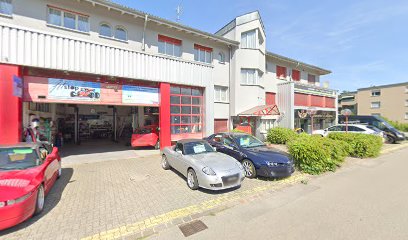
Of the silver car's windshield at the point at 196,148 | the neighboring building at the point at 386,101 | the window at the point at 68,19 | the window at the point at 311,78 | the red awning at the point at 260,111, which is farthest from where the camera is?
the neighboring building at the point at 386,101

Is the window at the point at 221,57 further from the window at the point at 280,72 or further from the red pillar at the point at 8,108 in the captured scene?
the red pillar at the point at 8,108

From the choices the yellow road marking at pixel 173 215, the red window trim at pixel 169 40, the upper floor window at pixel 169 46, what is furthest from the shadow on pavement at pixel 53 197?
the red window trim at pixel 169 40

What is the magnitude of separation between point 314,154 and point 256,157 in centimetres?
257

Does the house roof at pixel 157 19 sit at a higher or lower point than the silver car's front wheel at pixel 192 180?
higher

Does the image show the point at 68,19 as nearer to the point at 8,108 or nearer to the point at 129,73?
the point at 129,73

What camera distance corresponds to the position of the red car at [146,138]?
37.3 ft

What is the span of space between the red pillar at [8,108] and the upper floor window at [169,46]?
23.4ft

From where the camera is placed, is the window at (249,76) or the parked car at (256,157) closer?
the parked car at (256,157)

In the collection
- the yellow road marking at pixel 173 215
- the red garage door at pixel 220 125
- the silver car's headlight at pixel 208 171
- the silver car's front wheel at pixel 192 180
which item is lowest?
the yellow road marking at pixel 173 215

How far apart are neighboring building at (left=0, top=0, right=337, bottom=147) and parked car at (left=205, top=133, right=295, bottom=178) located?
15.4ft

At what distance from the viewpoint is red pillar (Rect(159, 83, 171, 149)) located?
10.7 m

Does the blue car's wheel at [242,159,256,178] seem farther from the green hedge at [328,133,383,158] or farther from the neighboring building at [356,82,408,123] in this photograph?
the neighboring building at [356,82,408,123]

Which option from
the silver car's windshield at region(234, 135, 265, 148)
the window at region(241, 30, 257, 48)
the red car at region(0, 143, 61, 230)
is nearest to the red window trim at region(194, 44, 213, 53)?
the window at region(241, 30, 257, 48)

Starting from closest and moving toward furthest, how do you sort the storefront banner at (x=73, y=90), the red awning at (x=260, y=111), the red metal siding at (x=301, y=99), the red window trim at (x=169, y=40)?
the storefront banner at (x=73, y=90) → the red window trim at (x=169, y=40) → the red awning at (x=260, y=111) → the red metal siding at (x=301, y=99)
